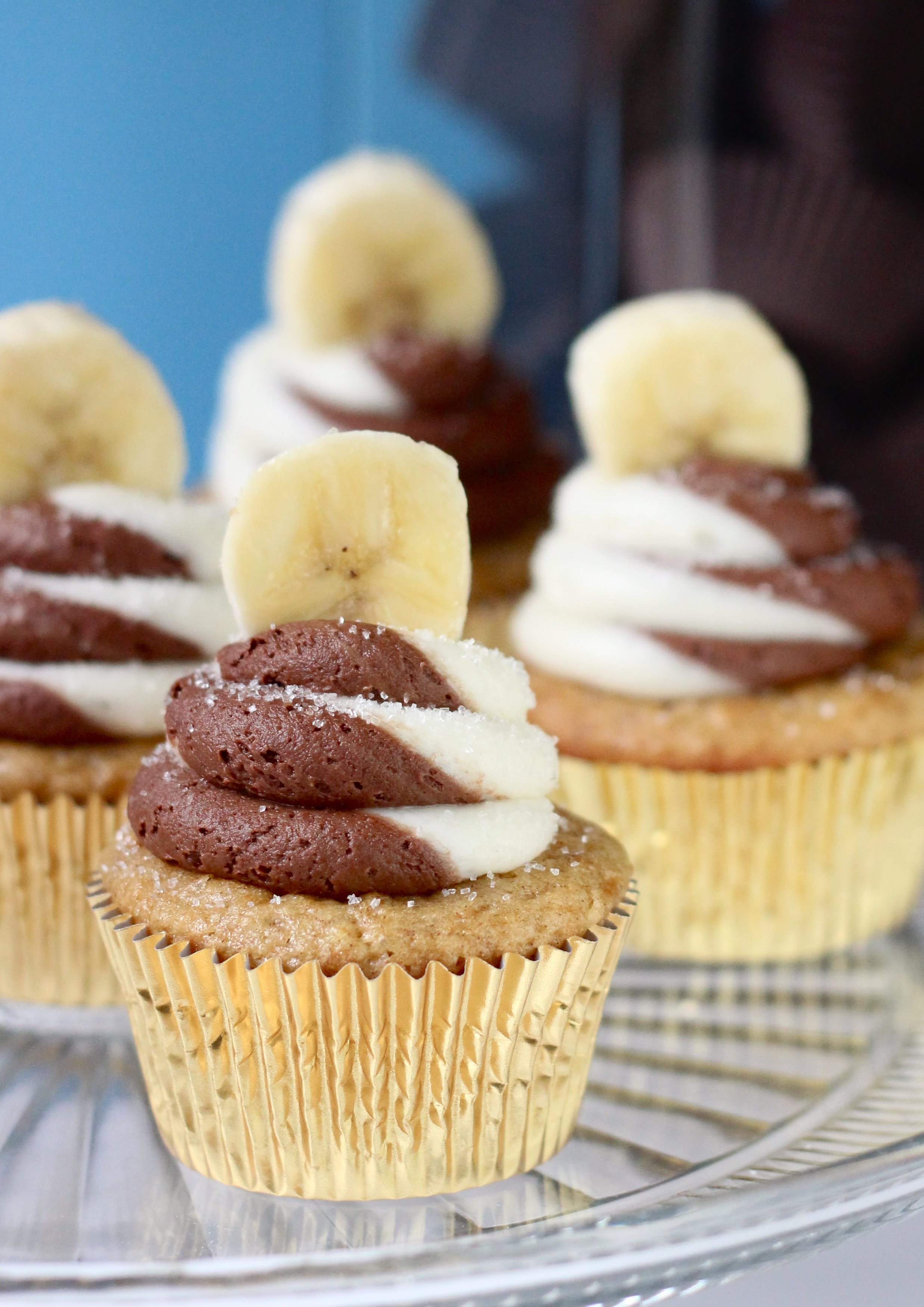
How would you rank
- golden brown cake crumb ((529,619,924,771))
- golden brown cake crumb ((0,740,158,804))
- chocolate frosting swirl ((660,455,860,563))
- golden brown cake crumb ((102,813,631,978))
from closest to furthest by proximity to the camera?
golden brown cake crumb ((102,813,631,978)) < golden brown cake crumb ((0,740,158,804)) < golden brown cake crumb ((529,619,924,771)) < chocolate frosting swirl ((660,455,860,563))

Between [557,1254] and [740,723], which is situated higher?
[740,723]

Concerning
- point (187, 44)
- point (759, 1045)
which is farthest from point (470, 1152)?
point (187, 44)

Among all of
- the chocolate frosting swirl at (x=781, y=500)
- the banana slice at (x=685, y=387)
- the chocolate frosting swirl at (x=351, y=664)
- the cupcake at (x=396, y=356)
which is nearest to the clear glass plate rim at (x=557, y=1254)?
the chocolate frosting swirl at (x=351, y=664)

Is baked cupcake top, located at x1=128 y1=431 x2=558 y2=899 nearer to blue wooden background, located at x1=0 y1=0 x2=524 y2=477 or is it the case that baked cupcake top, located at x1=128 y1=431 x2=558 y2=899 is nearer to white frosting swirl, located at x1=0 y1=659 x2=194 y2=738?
white frosting swirl, located at x1=0 y1=659 x2=194 y2=738

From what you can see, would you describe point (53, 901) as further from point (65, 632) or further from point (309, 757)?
point (309, 757)

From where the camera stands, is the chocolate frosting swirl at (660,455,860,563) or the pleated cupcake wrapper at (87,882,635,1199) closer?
the pleated cupcake wrapper at (87,882,635,1199)

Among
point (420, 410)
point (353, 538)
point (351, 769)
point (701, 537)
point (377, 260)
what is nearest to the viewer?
point (351, 769)

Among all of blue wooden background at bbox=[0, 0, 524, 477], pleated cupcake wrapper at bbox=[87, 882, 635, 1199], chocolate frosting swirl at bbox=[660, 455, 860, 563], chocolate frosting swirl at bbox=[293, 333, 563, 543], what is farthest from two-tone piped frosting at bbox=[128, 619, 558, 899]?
blue wooden background at bbox=[0, 0, 524, 477]

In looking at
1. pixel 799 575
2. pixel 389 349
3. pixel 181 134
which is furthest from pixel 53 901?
pixel 181 134
